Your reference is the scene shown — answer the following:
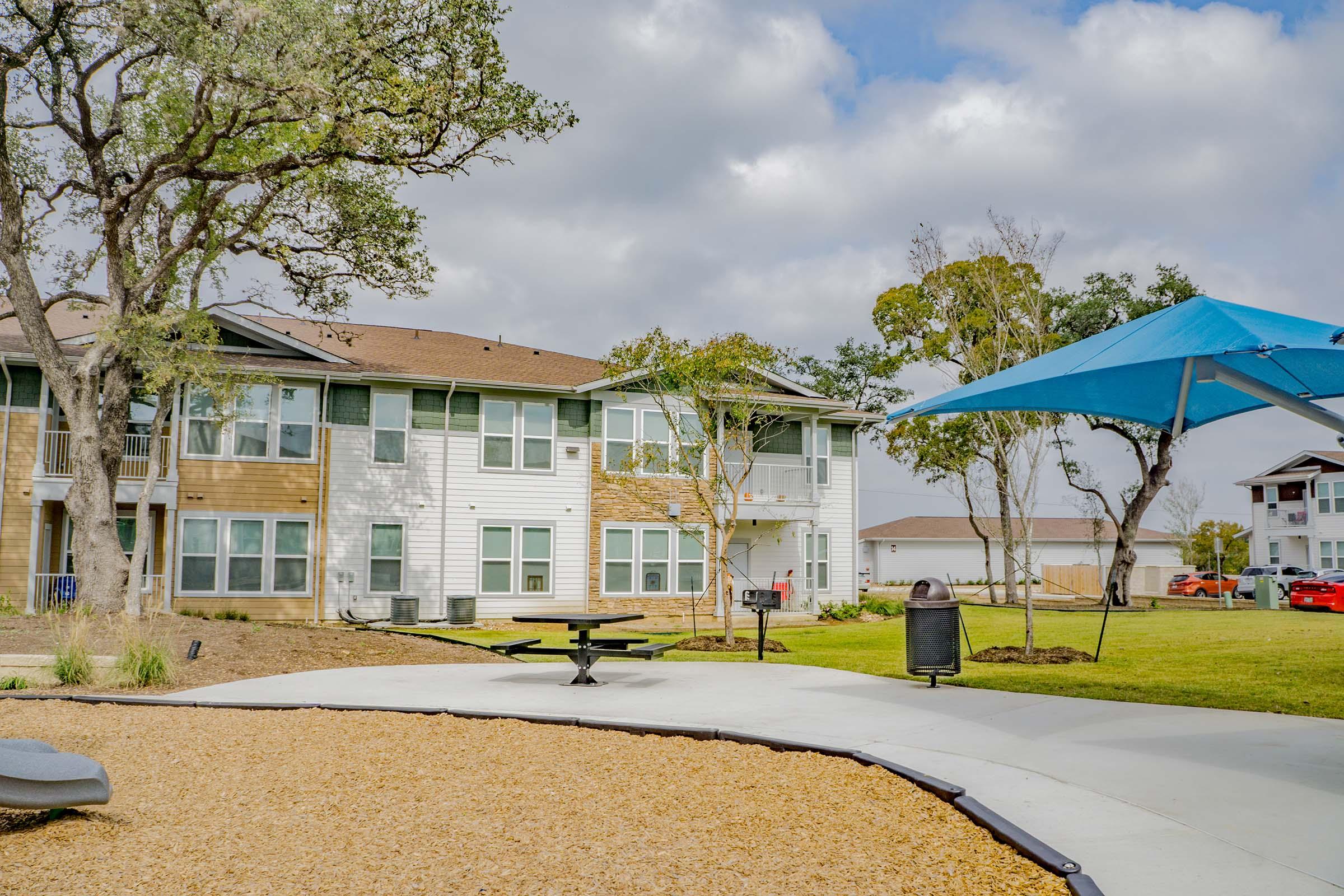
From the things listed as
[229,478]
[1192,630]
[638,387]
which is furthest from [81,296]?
[1192,630]

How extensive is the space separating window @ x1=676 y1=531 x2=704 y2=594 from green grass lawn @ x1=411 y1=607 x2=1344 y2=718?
10.9 ft

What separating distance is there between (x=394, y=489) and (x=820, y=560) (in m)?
11.7

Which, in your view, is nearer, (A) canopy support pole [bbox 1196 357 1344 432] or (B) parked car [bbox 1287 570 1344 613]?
(A) canopy support pole [bbox 1196 357 1344 432]

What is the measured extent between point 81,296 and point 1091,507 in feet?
122

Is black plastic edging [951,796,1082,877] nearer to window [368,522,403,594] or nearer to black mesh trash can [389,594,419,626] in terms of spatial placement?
black mesh trash can [389,594,419,626]

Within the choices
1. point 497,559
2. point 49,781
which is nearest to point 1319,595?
point 497,559

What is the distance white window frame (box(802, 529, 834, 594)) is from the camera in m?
25.8

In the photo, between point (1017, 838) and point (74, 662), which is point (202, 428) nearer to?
point (74, 662)

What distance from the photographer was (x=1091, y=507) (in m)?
40.4

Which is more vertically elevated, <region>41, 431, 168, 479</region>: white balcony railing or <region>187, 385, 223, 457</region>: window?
<region>187, 385, 223, 457</region>: window

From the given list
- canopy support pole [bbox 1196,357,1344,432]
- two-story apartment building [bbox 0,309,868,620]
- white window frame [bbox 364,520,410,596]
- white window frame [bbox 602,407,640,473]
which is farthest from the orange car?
canopy support pole [bbox 1196,357,1344,432]

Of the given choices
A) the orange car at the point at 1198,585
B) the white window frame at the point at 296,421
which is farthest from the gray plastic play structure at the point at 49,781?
the orange car at the point at 1198,585

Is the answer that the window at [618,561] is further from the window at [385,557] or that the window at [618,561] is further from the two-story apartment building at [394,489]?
the window at [385,557]

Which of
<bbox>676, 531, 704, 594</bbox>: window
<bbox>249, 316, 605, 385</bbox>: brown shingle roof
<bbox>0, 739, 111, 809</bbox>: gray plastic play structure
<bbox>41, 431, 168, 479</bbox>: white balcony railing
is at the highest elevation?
<bbox>249, 316, 605, 385</bbox>: brown shingle roof
